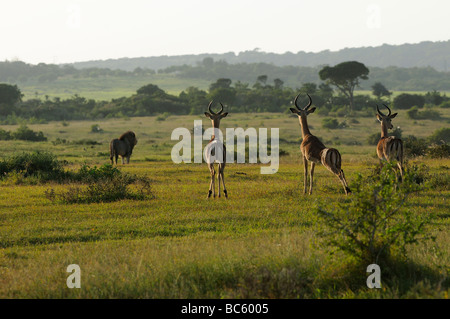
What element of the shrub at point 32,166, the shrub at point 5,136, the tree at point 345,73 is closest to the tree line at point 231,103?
the tree at point 345,73

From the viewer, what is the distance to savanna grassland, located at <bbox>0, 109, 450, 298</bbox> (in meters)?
6.34

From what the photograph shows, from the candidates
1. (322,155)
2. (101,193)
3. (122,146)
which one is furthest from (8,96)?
(322,155)

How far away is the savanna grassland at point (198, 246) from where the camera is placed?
20.8 ft

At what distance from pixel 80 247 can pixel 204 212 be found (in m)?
3.56

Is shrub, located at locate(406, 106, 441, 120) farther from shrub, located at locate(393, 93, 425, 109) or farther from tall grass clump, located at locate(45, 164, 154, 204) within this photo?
tall grass clump, located at locate(45, 164, 154, 204)

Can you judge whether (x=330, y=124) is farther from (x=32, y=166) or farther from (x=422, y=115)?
(x=32, y=166)

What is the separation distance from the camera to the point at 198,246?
316 inches

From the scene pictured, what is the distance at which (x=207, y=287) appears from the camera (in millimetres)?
6422

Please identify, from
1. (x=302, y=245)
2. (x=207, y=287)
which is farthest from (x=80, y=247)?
(x=302, y=245)

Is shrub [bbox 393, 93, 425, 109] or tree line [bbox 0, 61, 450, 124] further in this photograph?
tree line [bbox 0, 61, 450, 124]

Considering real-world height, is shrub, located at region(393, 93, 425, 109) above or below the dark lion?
above

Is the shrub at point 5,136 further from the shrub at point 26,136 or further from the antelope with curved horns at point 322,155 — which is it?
the antelope with curved horns at point 322,155

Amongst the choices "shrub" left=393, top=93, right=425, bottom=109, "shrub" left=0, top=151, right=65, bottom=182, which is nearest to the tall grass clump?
"shrub" left=0, top=151, right=65, bottom=182
